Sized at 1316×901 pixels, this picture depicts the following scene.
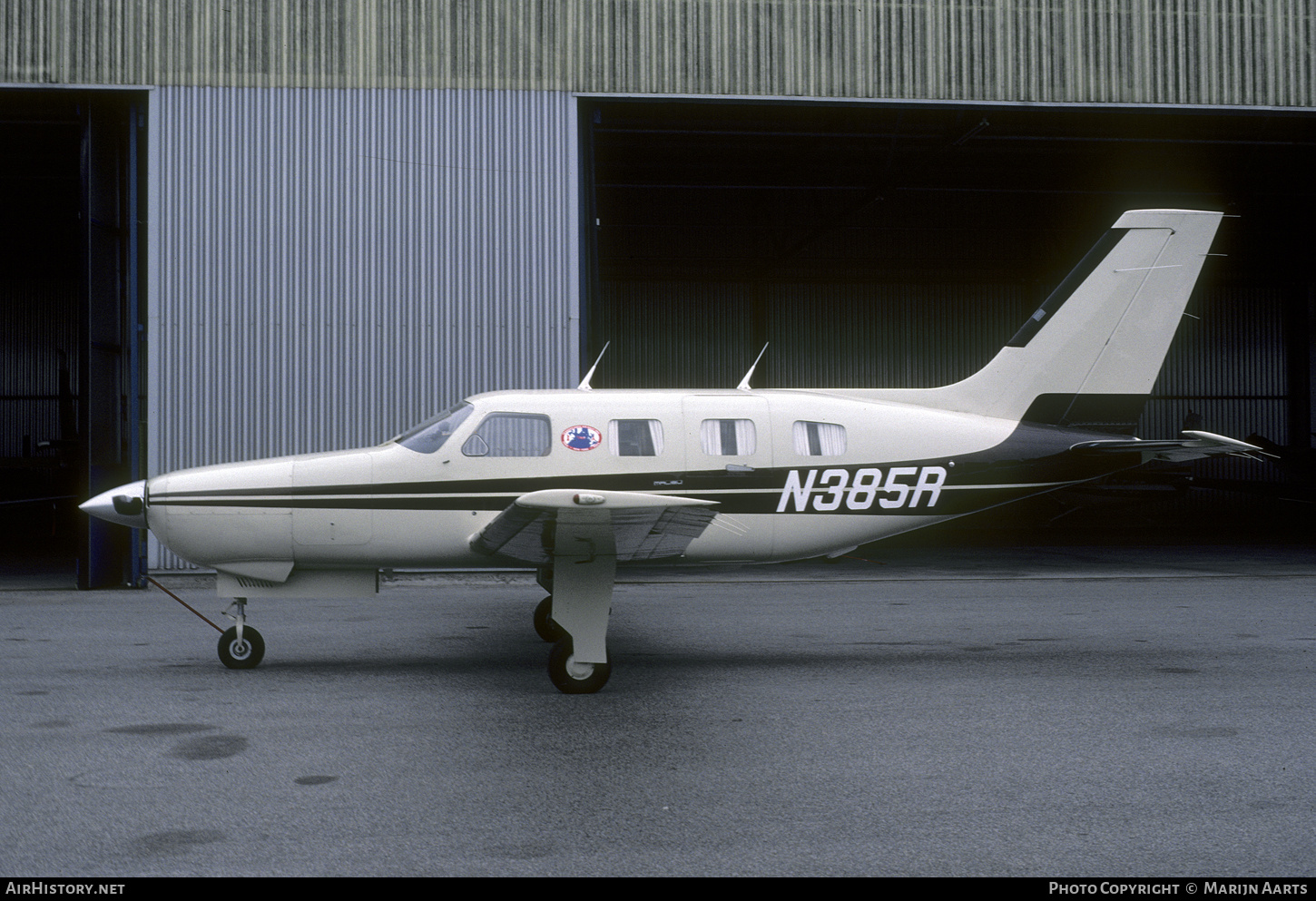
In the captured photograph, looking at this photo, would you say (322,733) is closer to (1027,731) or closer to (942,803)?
(942,803)

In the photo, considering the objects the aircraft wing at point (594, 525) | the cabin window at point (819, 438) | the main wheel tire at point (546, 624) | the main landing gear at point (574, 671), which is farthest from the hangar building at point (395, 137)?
the main landing gear at point (574, 671)

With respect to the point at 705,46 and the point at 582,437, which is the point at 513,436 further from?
the point at 705,46

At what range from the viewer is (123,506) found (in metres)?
6.64

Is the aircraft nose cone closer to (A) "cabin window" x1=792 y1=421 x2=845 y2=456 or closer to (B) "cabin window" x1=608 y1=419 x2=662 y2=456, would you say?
(B) "cabin window" x1=608 y1=419 x2=662 y2=456

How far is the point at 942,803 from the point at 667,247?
820 inches

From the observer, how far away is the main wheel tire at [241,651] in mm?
6848

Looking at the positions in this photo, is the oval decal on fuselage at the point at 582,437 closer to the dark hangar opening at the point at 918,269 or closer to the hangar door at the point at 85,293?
the hangar door at the point at 85,293

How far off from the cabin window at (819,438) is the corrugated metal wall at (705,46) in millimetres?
6760

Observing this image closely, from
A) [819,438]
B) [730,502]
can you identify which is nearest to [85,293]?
[730,502]

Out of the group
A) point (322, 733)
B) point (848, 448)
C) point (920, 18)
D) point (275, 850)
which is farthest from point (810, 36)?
point (275, 850)

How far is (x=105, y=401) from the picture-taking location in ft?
40.7

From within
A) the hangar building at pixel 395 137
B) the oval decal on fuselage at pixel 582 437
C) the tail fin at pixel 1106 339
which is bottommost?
the oval decal on fuselage at pixel 582 437

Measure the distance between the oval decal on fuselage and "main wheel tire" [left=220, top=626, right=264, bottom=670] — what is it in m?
2.67

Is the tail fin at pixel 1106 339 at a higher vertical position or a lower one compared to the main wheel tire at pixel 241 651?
higher
